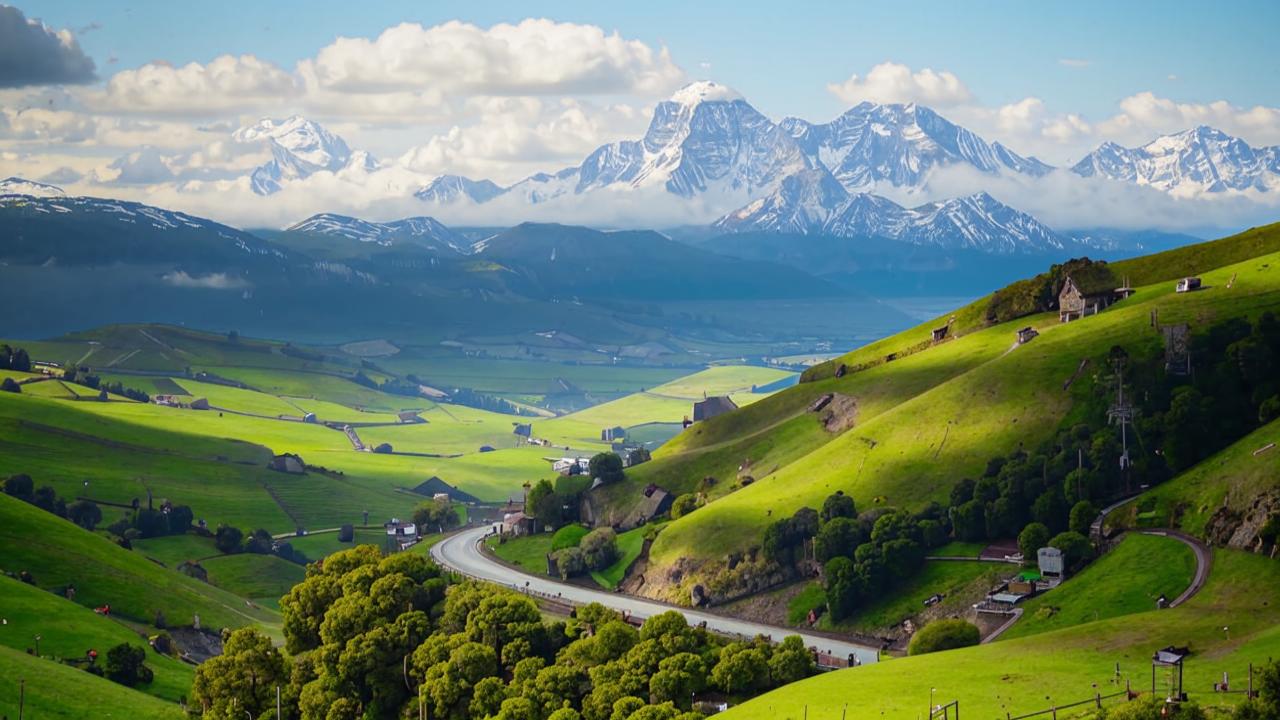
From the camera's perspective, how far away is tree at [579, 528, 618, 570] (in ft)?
634

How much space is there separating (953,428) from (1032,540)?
96.7 feet

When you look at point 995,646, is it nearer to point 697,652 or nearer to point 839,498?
point 697,652

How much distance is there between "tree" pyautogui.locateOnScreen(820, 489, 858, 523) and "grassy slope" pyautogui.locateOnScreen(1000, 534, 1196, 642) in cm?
3362

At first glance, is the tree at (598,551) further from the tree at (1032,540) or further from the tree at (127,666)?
the tree at (127,666)

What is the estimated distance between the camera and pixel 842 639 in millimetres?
149375

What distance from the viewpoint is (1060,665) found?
99938mm

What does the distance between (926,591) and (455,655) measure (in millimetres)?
49177

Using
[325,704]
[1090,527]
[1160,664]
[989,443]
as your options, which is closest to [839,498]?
[989,443]

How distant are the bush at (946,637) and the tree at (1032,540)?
20.2 meters

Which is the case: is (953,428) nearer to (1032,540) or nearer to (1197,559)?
(1032,540)

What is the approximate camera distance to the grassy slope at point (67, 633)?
144 m

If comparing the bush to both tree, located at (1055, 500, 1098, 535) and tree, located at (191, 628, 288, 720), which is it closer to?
tree, located at (1055, 500, 1098, 535)

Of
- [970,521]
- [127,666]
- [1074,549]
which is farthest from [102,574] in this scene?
[1074,549]

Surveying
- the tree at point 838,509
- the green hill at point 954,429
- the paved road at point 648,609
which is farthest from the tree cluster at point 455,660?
the green hill at point 954,429
